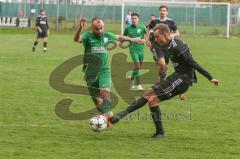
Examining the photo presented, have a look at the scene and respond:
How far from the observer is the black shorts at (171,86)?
10.5 metres

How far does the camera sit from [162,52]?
1051cm

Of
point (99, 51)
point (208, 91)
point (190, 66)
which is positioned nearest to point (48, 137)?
point (99, 51)

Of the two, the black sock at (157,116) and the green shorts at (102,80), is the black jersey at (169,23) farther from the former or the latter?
the black sock at (157,116)

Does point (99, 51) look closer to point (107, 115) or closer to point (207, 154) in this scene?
point (107, 115)

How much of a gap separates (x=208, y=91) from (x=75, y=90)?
12.5 ft

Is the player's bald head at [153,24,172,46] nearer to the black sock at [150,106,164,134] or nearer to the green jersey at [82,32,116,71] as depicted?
the black sock at [150,106,164,134]

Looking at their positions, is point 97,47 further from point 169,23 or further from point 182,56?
point 169,23

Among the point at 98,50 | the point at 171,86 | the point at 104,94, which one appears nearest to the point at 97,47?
the point at 98,50

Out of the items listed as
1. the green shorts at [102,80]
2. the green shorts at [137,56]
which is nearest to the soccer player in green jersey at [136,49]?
the green shorts at [137,56]

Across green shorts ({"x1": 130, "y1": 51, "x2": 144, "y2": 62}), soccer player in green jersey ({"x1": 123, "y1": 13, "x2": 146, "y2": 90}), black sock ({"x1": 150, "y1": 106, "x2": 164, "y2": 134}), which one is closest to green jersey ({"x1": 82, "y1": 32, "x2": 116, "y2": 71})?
black sock ({"x1": 150, "y1": 106, "x2": 164, "y2": 134})

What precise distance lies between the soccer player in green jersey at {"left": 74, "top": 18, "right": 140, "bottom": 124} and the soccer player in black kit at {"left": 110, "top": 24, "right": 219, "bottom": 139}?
102cm

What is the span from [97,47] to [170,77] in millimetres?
1689

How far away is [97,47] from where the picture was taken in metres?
11.5

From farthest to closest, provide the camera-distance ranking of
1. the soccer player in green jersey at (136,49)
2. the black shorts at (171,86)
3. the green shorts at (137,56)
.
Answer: the green shorts at (137,56) < the soccer player in green jersey at (136,49) < the black shorts at (171,86)
